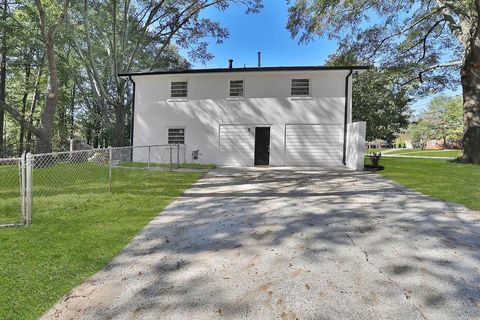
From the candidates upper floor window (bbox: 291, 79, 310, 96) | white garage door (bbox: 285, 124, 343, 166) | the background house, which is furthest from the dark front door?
upper floor window (bbox: 291, 79, 310, 96)

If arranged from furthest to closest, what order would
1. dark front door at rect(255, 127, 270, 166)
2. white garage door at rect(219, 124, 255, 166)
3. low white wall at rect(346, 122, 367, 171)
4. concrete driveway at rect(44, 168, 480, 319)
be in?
white garage door at rect(219, 124, 255, 166) < dark front door at rect(255, 127, 270, 166) < low white wall at rect(346, 122, 367, 171) < concrete driveway at rect(44, 168, 480, 319)

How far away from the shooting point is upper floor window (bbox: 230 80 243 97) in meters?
15.0

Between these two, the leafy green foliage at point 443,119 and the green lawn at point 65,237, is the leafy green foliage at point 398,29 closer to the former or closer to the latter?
the green lawn at point 65,237

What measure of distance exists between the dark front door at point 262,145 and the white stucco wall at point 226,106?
0.80 ft

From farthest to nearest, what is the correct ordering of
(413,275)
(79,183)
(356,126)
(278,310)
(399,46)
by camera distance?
(399,46), (356,126), (79,183), (413,275), (278,310)

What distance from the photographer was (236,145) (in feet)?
49.1

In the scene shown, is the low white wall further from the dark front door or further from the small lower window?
the small lower window

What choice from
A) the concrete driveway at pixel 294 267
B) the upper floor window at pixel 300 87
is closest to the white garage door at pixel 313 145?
the upper floor window at pixel 300 87

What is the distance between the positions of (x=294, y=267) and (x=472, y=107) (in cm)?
1670

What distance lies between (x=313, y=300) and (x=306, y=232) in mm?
1706

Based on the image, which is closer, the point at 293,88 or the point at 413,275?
the point at 413,275

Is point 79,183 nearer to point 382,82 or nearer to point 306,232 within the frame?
point 306,232

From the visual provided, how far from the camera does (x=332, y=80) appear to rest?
46.7ft

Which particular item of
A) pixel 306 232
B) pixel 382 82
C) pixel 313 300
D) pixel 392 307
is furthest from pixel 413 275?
pixel 382 82
